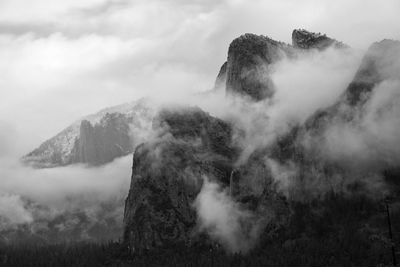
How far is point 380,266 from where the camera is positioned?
98812 millimetres

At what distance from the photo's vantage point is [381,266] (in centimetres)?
9888

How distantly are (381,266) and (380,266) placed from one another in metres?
0.20
